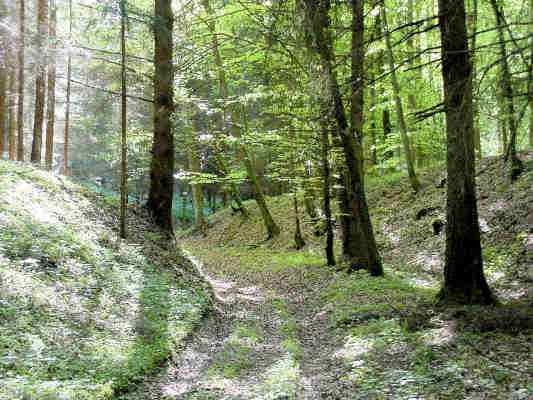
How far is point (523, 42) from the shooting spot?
383cm

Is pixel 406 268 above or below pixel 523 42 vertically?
below

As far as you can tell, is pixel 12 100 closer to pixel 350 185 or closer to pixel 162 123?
pixel 162 123

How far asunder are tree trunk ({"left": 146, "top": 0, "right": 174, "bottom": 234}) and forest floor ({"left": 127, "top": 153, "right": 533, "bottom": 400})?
10.4 feet

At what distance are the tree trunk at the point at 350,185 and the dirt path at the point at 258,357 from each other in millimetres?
1815

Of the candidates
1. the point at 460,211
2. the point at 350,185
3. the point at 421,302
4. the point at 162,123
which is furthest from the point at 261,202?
the point at 460,211

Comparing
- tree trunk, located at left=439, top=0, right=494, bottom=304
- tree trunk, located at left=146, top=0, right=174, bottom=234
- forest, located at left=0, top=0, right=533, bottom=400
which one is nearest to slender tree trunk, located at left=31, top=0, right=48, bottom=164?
forest, located at left=0, top=0, right=533, bottom=400

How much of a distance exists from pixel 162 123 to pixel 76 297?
699cm

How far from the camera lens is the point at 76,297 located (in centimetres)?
689

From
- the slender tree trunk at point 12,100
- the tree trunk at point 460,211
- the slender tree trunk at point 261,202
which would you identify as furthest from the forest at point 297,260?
the slender tree trunk at point 261,202

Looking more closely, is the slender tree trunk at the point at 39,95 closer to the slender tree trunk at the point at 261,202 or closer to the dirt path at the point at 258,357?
the slender tree trunk at the point at 261,202

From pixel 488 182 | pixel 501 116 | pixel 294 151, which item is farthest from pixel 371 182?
pixel 501 116

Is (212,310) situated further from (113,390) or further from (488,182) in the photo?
(488,182)

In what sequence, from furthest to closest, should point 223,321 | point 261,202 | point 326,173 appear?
point 261,202
point 326,173
point 223,321

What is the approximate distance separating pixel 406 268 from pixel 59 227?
9.39 meters
